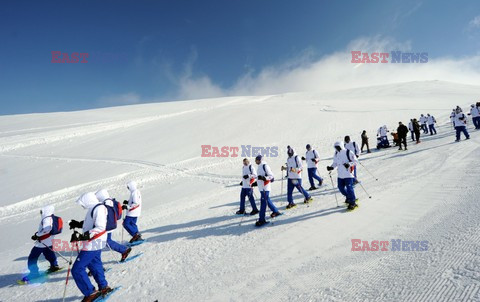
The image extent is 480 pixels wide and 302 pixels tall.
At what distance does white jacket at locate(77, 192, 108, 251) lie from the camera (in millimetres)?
4672

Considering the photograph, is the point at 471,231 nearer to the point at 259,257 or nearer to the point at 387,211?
the point at 387,211

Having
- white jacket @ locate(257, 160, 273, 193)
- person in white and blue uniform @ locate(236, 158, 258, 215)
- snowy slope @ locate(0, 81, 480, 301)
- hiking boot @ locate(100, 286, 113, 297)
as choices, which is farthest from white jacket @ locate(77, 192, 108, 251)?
person in white and blue uniform @ locate(236, 158, 258, 215)

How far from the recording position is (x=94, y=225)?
4.77m

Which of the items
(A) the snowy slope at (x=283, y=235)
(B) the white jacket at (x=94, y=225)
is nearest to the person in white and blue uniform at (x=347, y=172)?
(A) the snowy slope at (x=283, y=235)

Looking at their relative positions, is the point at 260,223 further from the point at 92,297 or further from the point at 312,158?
the point at 92,297

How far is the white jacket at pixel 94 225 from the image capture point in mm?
4672

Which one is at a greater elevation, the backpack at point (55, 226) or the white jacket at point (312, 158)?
the white jacket at point (312, 158)

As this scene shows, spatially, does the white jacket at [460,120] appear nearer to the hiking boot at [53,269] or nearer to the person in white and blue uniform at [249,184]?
the person in white and blue uniform at [249,184]

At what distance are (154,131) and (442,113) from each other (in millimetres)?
34172

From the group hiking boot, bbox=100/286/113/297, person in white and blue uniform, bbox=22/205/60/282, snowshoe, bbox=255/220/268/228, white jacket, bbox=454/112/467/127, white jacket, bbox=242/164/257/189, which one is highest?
white jacket, bbox=454/112/467/127

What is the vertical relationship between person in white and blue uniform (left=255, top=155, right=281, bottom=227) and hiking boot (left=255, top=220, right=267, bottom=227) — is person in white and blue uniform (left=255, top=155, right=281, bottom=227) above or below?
above

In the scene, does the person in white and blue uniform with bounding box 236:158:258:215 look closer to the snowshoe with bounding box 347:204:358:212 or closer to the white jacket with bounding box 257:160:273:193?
the white jacket with bounding box 257:160:273:193

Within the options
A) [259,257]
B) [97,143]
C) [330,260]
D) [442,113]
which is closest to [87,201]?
[259,257]

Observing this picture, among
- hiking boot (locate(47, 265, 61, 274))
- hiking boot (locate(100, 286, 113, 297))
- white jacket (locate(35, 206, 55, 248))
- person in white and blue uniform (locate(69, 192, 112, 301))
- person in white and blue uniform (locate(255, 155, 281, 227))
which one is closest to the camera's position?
person in white and blue uniform (locate(69, 192, 112, 301))
